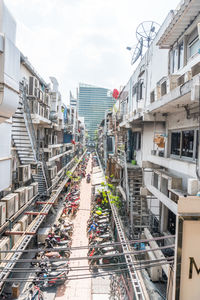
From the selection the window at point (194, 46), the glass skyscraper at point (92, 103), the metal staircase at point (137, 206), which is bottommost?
the metal staircase at point (137, 206)

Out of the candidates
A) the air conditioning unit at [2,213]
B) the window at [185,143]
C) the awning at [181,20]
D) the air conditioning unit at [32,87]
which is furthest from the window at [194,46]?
the air conditioning unit at [32,87]

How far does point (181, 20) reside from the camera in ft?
24.3

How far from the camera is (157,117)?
9.84 metres

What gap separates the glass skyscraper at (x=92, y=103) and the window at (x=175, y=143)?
439 feet

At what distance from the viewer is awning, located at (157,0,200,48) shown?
6.74 metres

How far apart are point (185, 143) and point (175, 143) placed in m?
1.08

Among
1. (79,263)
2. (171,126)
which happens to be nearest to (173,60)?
(171,126)

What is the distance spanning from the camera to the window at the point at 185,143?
Answer: 733 cm

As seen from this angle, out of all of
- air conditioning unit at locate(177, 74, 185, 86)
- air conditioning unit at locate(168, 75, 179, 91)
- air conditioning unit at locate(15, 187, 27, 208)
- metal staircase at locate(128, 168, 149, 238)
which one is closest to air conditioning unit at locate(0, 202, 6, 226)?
air conditioning unit at locate(15, 187, 27, 208)

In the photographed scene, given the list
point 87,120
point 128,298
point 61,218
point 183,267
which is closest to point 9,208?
point 128,298

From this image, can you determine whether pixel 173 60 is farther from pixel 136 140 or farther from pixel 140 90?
pixel 136 140

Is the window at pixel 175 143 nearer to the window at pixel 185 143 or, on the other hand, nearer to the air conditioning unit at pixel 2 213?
the window at pixel 185 143

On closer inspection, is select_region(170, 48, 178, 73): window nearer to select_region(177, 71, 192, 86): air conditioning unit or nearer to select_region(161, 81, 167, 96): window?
select_region(161, 81, 167, 96): window

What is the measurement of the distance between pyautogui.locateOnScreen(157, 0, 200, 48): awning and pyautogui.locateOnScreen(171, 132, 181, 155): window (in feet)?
12.5
